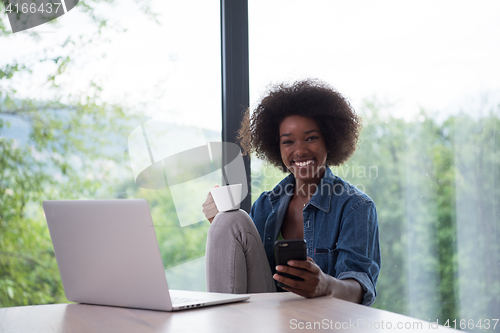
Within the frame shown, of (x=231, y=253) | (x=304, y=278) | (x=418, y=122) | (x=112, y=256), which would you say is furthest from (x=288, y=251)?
(x=418, y=122)

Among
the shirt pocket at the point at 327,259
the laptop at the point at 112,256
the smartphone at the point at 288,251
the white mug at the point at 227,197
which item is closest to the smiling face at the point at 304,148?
the shirt pocket at the point at 327,259

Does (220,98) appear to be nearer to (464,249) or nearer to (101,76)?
(101,76)

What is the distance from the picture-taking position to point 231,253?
1.15 m

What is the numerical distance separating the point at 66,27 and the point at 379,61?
147cm

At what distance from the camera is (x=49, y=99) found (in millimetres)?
1674

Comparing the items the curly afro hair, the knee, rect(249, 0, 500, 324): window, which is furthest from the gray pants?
rect(249, 0, 500, 324): window

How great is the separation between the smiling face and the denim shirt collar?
0.06m

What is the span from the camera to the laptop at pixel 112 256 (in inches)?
30.4

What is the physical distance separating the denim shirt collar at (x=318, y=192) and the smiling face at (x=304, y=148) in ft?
0.19

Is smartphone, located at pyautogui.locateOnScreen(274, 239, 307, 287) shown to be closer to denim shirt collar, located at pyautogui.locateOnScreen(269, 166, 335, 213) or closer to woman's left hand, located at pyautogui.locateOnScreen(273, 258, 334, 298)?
woman's left hand, located at pyautogui.locateOnScreen(273, 258, 334, 298)

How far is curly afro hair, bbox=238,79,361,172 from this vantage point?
1713 mm

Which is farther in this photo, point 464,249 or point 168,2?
point 464,249

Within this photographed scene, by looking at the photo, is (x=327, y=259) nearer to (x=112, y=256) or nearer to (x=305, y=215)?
(x=305, y=215)

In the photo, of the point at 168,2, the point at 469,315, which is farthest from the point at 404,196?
the point at 168,2
